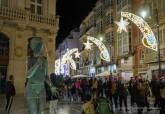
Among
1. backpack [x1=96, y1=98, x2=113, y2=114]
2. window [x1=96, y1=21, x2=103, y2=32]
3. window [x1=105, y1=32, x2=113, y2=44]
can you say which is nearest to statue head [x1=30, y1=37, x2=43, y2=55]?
backpack [x1=96, y1=98, x2=113, y2=114]

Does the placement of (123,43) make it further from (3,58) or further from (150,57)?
(3,58)

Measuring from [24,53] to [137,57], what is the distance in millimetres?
16236

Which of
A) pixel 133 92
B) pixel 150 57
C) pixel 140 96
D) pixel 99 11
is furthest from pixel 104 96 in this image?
pixel 99 11

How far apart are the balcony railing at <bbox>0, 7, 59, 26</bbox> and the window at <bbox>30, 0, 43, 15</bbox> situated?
41.3 inches

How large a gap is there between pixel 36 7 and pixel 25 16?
8.53 ft

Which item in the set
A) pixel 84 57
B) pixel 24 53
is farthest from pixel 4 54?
pixel 84 57

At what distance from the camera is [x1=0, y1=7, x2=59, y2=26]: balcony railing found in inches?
1045

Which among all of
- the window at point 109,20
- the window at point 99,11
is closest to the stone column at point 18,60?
the window at point 109,20

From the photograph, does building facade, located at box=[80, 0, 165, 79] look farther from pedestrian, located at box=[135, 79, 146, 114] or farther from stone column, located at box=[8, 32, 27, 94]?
pedestrian, located at box=[135, 79, 146, 114]

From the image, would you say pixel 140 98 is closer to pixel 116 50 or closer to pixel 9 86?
pixel 9 86

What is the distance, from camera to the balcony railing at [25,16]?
26.5 m

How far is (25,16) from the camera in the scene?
27.8 meters

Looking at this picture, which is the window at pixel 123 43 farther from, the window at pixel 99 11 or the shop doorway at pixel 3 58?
the shop doorway at pixel 3 58

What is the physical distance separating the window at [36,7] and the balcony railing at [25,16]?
105 centimetres
